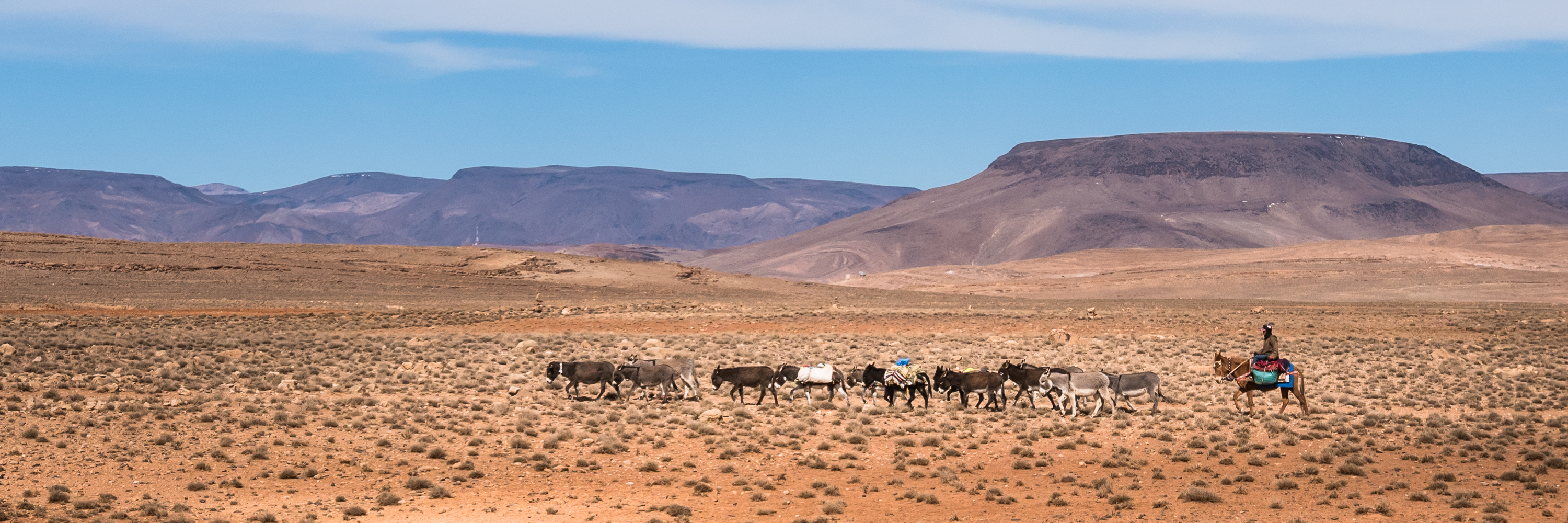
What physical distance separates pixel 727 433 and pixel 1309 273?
94926mm

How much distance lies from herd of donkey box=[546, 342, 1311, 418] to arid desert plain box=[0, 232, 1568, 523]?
0.36 m

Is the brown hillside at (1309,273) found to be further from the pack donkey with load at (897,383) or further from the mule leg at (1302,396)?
the pack donkey with load at (897,383)

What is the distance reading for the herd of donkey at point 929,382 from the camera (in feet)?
67.8

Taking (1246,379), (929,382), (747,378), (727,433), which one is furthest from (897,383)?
(1246,379)

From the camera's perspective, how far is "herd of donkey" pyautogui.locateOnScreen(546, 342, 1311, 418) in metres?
20.7

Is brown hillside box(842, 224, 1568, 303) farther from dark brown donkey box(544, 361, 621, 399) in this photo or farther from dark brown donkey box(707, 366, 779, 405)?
dark brown donkey box(544, 361, 621, 399)

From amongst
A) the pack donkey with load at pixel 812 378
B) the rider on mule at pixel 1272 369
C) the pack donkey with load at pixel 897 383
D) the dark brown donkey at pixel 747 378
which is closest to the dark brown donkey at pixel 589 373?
the dark brown donkey at pixel 747 378

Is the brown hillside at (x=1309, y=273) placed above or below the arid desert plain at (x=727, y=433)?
above

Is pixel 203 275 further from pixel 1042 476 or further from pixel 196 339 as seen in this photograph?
pixel 1042 476

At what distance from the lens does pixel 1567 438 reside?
17.4 m

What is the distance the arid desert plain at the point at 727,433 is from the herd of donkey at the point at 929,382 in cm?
36

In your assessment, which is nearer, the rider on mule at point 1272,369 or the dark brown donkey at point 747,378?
the rider on mule at point 1272,369

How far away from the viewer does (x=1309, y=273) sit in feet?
336

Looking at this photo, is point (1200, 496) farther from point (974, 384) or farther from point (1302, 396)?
point (974, 384)
